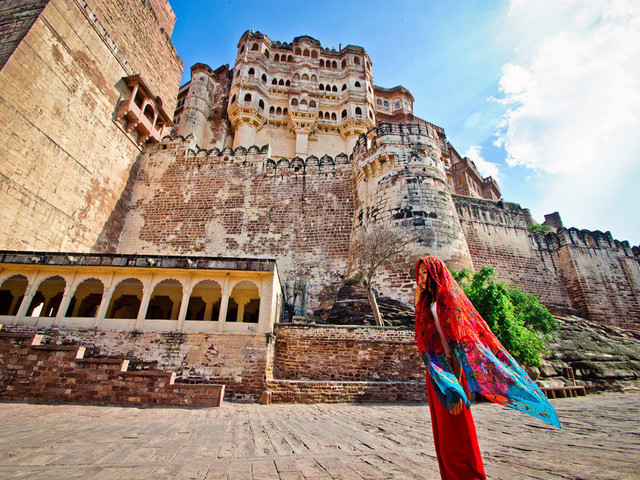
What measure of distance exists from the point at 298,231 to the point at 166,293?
7.23m

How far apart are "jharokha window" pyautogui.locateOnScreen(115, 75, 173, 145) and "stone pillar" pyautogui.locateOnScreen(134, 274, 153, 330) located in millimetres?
12530

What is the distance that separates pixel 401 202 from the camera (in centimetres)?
1467

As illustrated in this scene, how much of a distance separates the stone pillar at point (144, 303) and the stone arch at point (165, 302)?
1.60 metres

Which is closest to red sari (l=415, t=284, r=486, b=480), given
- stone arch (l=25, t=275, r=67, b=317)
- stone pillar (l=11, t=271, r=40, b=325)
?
stone pillar (l=11, t=271, r=40, b=325)

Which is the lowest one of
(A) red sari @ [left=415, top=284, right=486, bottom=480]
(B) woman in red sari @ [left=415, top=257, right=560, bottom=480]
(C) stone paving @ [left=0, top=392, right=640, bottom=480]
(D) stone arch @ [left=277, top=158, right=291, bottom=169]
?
(C) stone paving @ [left=0, top=392, right=640, bottom=480]

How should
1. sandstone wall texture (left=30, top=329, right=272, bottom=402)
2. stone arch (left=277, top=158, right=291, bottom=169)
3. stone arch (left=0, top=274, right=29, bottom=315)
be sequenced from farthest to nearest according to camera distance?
stone arch (left=277, top=158, right=291, bottom=169), stone arch (left=0, top=274, right=29, bottom=315), sandstone wall texture (left=30, top=329, right=272, bottom=402)

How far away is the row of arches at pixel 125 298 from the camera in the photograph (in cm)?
1076

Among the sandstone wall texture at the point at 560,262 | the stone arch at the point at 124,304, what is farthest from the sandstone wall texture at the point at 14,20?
the sandstone wall texture at the point at 560,262

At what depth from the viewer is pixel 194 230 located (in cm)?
1716

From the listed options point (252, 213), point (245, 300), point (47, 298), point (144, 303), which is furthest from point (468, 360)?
point (252, 213)

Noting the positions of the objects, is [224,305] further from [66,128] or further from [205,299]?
[66,128]

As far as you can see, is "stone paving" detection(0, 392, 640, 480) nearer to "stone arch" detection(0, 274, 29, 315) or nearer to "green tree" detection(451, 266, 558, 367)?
"green tree" detection(451, 266, 558, 367)

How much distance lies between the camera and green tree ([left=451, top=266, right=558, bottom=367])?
978cm

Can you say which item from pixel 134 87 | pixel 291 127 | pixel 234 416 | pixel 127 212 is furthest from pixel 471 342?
pixel 291 127
